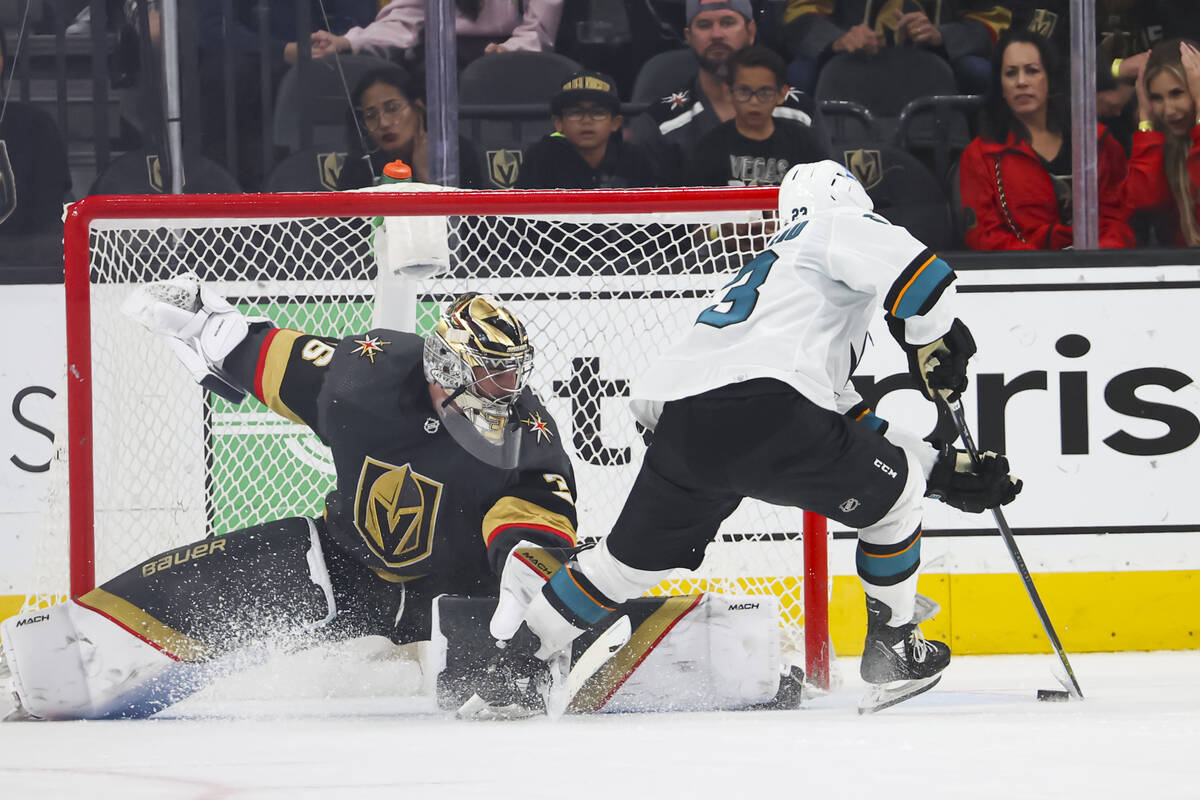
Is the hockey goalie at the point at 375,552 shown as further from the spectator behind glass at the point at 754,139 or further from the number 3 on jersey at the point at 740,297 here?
the spectator behind glass at the point at 754,139

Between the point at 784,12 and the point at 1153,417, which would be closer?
the point at 1153,417

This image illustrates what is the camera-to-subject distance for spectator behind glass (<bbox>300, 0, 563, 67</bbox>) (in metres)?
3.57

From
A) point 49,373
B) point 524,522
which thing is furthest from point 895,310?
point 49,373

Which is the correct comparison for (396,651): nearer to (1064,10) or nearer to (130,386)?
(130,386)

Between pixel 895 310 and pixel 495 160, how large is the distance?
1.55 meters

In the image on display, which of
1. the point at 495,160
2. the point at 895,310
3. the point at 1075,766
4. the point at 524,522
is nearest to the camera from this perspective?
the point at 1075,766

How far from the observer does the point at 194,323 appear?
2.75 m

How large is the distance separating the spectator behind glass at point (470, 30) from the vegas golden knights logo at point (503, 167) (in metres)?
0.27

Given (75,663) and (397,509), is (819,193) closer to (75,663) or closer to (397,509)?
(397,509)

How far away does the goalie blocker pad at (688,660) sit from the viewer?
253cm

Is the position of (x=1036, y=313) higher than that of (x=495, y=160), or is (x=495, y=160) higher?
(x=495, y=160)

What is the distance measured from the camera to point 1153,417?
337 centimetres

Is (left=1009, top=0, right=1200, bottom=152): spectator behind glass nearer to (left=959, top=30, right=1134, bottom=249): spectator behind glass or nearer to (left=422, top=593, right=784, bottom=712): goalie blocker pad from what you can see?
(left=959, top=30, right=1134, bottom=249): spectator behind glass

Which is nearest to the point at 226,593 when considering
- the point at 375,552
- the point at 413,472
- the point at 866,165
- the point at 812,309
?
the point at 375,552
